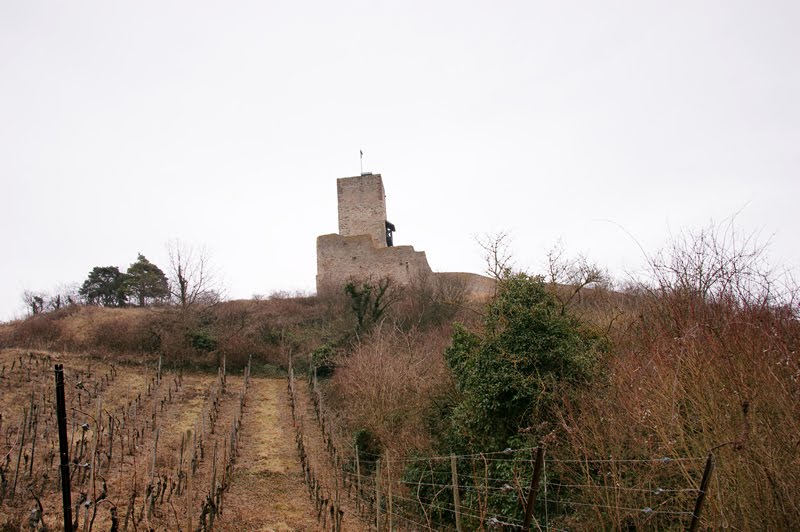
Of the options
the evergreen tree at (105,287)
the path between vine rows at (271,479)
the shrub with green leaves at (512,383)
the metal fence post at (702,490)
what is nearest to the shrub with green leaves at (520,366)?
the shrub with green leaves at (512,383)

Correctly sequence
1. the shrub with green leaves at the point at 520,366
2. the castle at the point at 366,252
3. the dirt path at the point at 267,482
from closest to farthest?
the shrub with green leaves at the point at 520,366 → the dirt path at the point at 267,482 → the castle at the point at 366,252

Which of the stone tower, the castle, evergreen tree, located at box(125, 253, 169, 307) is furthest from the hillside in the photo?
evergreen tree, located at box(125, 253, 169, 307)

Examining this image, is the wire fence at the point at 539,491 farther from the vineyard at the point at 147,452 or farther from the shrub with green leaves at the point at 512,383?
the vineyard at the point at 147,452

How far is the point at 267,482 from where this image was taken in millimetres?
10867

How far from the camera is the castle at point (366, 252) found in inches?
1043

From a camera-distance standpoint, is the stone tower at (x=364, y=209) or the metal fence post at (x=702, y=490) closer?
the metal fence post at (x=702, y=490)

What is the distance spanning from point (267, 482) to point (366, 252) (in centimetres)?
1698

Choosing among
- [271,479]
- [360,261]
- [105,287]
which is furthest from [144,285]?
[271,479]

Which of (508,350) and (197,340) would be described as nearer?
(508,350)

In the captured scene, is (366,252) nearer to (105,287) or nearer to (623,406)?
(105,287)

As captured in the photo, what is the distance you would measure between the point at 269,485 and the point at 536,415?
5.66 m

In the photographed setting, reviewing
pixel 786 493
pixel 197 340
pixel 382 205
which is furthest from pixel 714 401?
pixel 382 205

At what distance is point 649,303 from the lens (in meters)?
8.91

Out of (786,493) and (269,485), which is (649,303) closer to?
(786,493)
